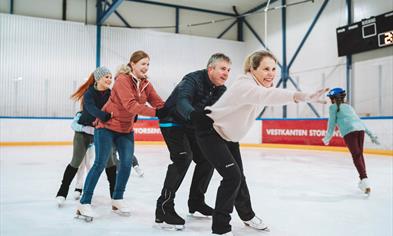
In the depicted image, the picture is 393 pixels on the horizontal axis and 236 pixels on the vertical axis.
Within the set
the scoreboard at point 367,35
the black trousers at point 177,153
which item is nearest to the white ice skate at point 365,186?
Result: the black trousers at point 177,153

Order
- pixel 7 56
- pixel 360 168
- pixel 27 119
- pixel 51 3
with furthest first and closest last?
pixel 51 3 → pixel 7 56 → pixel 27 119 → pixel 360 168

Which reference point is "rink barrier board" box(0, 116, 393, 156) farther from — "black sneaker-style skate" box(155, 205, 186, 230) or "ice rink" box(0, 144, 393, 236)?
"black sneaker-style skate" box(155, 205, 186, 230)

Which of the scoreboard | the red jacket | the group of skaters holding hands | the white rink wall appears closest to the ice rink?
the group of skaters holding hands

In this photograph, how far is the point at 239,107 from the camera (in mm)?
1967

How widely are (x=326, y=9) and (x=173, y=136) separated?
12.2 metres

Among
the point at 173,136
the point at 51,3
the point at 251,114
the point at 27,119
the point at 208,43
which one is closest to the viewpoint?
the point at 251,114

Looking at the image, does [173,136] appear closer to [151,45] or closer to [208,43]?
[151,45]

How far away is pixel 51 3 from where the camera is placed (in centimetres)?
1361

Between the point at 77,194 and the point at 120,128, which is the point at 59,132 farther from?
the point at 120,128

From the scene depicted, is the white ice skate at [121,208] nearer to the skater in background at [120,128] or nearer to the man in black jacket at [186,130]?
the skater in background at [120,128]

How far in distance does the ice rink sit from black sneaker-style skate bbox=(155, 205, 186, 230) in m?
0.05

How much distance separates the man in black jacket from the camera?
2273 mm

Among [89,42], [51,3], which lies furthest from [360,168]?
[51,3]

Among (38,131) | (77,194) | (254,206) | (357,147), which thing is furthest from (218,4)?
(254,206)
